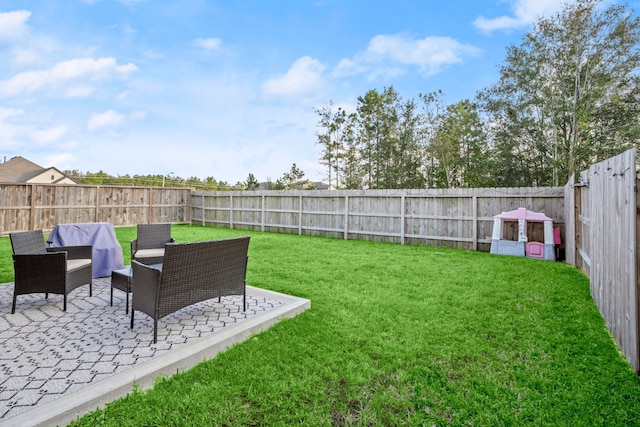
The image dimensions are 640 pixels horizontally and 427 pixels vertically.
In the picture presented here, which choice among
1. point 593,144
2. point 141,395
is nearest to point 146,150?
point 141,395

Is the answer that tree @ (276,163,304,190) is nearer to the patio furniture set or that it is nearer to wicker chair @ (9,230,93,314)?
the patio furniture set

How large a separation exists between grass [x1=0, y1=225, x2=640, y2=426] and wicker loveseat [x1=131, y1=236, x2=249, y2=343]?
649mm

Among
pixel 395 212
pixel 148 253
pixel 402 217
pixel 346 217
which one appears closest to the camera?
pixel 148 253

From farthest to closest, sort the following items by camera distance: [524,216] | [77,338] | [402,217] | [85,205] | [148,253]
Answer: [85,205] → [402,217] → [524,216] → [148,253] → [77,338]

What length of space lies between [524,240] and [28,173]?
37.1m

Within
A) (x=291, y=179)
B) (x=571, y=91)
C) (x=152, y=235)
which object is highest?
(x=571, y=91)

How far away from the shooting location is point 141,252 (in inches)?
195

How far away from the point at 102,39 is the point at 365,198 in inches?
382

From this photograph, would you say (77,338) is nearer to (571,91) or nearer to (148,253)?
(148,253)

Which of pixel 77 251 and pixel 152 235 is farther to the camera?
pixel 152 235

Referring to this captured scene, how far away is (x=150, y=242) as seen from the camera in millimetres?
5254

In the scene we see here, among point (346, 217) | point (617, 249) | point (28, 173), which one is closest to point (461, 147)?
point (346, 217)

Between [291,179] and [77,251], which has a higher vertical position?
[291,179]

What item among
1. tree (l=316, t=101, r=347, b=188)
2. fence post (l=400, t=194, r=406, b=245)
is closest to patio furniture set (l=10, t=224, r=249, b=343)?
fence post (l=400, t=194, r=406, b=245)
